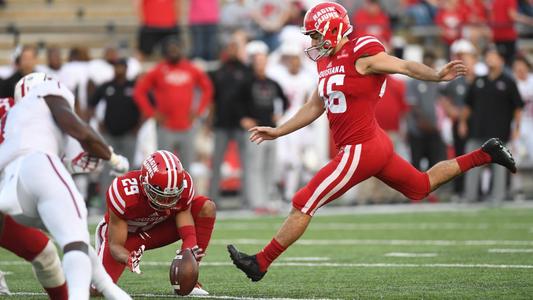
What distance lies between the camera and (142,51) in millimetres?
17172

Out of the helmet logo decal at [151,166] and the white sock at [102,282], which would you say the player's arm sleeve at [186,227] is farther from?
the white sock at [102,282]

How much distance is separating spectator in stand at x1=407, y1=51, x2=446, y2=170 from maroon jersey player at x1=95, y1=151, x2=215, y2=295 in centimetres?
879

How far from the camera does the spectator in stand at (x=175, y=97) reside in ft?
46.5

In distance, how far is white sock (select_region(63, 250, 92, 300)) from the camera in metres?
5.44

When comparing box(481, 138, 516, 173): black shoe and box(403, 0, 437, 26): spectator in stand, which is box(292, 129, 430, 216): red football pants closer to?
box(481, 138, 516, 173): black shoe

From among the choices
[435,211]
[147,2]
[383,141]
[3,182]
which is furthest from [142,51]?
[3,182]

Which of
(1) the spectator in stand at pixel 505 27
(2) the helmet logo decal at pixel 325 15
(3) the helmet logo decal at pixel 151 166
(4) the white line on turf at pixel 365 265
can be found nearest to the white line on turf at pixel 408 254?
(4) the white line on turf at pixel 365 265

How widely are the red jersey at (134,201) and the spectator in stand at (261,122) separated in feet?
23.7

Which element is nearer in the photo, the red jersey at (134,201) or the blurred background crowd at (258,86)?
the red jersey at (134,201)

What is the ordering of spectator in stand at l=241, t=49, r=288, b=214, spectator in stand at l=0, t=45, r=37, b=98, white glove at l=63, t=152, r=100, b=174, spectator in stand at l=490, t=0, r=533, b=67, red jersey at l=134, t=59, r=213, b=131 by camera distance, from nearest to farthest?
white glove at l=63, t=152, r=100, b=174 → spectator in stand at l=0, t=45, r=37, b=98 → red jersey at l=134, t=59, r=213, b=131 → spectator in stand at l=241, t=49, r=288, b=214 → spectator in stand at l=490, t=0, r=533, b=67

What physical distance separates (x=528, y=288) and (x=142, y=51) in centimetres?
1107

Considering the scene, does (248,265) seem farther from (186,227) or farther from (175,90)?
(175,90)

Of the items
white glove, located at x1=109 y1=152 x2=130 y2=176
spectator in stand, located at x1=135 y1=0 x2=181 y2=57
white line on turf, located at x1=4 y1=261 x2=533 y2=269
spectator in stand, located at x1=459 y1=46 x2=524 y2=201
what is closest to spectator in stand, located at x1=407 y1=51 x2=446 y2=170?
spectator in stand, located at x1=459 y1=46 x2=524 y2=201

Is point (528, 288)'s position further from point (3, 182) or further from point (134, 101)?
point (134, 101)
